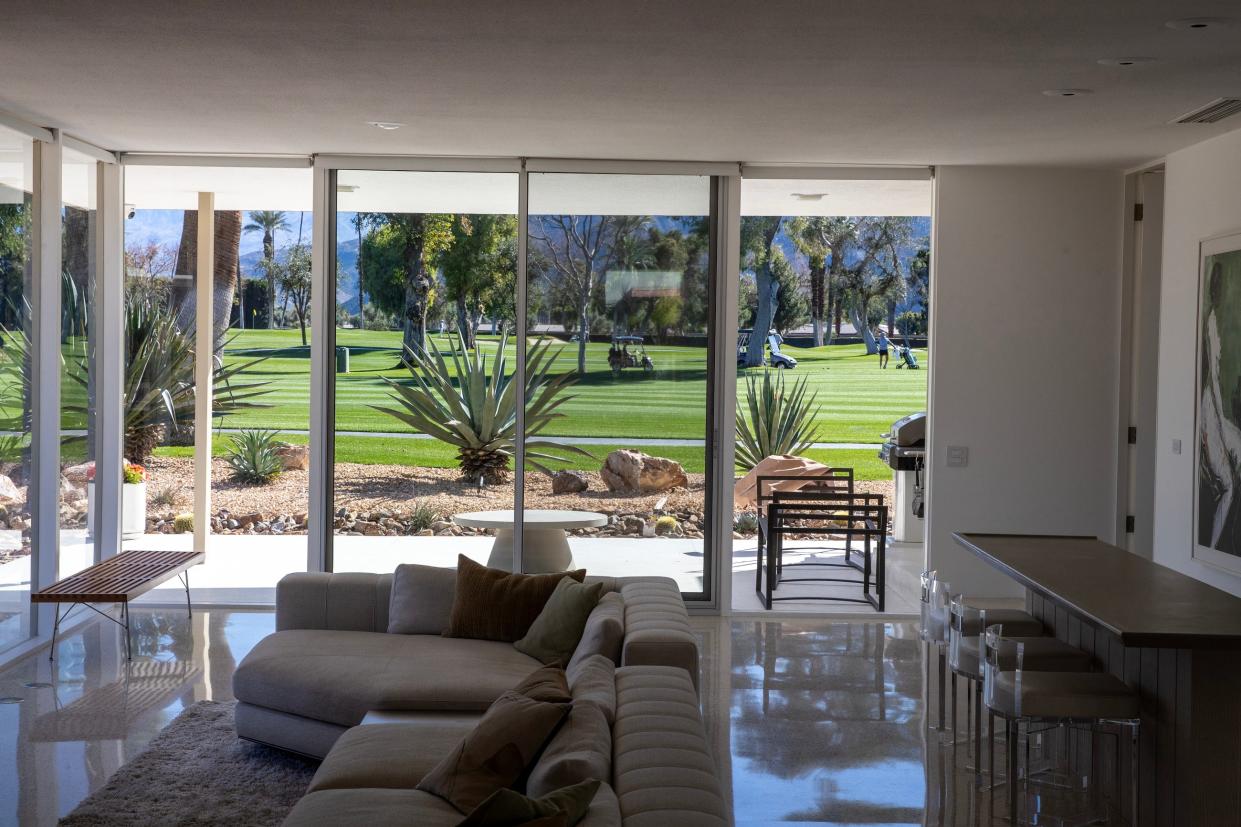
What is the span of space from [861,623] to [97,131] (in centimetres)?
523

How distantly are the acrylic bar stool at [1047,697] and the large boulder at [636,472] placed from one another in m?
3.69

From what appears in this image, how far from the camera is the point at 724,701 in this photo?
219 inches

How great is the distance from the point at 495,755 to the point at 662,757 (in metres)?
0.46

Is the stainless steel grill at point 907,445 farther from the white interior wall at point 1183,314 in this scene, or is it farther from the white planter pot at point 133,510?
the white planter pot at point 133,510

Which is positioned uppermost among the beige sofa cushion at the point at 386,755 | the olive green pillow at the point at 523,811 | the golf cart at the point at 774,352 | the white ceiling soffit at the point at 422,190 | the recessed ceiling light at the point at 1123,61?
the recessed ceiling light at the point at 1123,61

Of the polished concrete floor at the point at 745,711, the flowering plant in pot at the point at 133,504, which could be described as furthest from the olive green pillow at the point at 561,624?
the flowering plant in pot at the point at 133,504

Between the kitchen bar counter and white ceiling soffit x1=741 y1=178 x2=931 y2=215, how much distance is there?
4.16 metres

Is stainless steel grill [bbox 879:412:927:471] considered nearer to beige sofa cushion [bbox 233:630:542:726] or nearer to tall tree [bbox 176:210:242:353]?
beige sofa cushion [bbox 233:630:542:726]

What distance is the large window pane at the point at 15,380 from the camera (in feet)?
19.7

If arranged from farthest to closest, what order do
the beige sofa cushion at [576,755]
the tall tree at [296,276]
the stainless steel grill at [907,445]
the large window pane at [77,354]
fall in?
the tall tree at [296,276]
the stainless steel grill at [907,445]
the large window pane at [77,354]
the beige sofa cushion at [576,755]

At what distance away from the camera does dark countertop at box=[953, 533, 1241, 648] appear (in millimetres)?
3318

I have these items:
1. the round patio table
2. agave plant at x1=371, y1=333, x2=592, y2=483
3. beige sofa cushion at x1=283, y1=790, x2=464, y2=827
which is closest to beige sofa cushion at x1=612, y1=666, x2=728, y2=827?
beige sofa cushion at x1=283, y1=790, x2=464, y2=827

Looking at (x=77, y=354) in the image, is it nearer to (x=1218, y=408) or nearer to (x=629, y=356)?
(x=629, y=356)

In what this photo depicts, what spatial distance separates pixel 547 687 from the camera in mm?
3408
